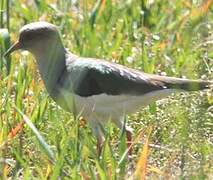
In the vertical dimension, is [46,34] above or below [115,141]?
Result: above

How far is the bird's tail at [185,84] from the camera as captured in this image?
5.65 m

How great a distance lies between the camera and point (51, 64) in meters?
6.09

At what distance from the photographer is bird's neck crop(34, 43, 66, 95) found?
6008 mm

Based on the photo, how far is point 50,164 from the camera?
4953 mm

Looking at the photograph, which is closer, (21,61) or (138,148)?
(138,148)

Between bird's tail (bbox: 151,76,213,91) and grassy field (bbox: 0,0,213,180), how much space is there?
66mm

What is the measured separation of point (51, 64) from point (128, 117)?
56 centimetres

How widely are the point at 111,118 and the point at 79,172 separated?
3.59 ft

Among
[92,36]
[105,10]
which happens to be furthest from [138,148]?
[105,10]

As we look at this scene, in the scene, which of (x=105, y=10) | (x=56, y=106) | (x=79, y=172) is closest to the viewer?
(x=79, y=172)

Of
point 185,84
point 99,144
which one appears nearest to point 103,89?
point 99,144

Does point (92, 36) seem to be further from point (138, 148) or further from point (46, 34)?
point (138, 148)

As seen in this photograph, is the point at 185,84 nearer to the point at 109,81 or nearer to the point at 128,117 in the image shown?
the point at 109,81

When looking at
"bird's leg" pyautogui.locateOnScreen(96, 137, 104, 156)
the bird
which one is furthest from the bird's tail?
"bird's leg" pyautogui.locateOnScreen(96, 137, 104, 156)
